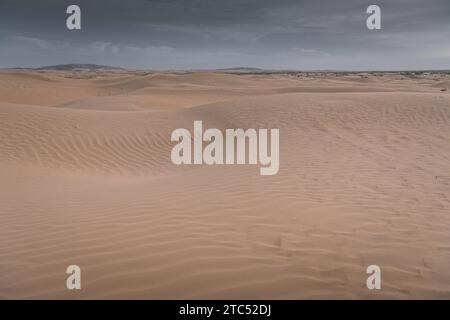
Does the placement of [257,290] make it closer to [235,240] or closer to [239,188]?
[235,240]

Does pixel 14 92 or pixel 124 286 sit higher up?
pixel 14 92

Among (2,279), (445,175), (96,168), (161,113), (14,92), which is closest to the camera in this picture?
(2,279)

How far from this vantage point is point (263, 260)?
3.48 m

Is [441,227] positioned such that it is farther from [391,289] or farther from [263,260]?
[263,260]

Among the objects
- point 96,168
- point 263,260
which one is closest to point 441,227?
point 263,260

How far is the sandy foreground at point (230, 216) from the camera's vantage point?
3.22 meters

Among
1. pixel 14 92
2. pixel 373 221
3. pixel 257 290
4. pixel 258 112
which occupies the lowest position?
pixel 257 290

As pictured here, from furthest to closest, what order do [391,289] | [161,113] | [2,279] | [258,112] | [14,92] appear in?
[14,92] < [161,113] < [258,112] < [2,279] < [391,289]

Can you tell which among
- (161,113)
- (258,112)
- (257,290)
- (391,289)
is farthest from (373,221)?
(161,113)

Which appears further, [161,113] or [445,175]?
[161,113]

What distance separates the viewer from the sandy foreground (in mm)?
3219

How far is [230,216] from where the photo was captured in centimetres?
464

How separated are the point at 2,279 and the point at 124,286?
3.81ft

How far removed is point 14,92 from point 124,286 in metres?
31.2
